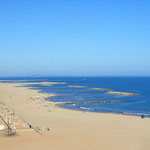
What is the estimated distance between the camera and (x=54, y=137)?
25.8 metres

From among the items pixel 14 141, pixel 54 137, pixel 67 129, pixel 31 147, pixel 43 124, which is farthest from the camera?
pixel 43 124

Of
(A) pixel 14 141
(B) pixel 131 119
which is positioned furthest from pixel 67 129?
(B) pixel 131 119

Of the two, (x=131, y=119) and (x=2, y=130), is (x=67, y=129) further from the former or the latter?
(x=131, y=119)

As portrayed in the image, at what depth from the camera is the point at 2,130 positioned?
27.4m

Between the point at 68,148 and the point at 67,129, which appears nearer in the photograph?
the point at 68,148

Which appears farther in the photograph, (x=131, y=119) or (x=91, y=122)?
(x=131, y=119)

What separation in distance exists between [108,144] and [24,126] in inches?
484

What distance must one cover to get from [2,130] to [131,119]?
20377 mm

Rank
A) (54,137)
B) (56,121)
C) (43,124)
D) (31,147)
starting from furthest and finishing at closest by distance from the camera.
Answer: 1. (56,121)
2. (43,124)
3. (54,137)
4. (31,147)

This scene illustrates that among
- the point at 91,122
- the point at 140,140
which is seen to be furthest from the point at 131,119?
the point at 140,140

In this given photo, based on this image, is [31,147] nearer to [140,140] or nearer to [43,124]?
[43,124]

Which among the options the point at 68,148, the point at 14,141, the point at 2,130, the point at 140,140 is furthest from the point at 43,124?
the point at 140,140

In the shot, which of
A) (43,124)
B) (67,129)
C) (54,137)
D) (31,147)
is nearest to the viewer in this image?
(31,147)

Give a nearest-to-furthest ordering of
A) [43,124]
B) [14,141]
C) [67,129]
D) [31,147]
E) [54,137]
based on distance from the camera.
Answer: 1. [31,147]
2. [14,141]
3. [54,137]
4. [67,129]
5. [43,124]
